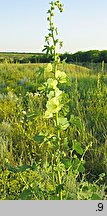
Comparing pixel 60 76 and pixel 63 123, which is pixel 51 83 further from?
pixel 63 123

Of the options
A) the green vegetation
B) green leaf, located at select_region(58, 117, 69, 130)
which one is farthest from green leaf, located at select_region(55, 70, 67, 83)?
green leaf, located at select_region(58, 117, 69, 130)

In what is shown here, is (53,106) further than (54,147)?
No

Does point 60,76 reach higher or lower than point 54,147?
higher

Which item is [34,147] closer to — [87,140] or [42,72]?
[87,140]

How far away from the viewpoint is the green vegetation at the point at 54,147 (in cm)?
190

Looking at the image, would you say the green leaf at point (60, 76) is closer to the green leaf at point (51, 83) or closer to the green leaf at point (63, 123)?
the green leaf at point (51, 83)

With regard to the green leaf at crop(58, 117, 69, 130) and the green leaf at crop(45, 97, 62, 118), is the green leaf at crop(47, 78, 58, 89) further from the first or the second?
the green leaf at crop(58, 117, 69, 130)

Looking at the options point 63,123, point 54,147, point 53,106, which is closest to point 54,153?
point 54,147

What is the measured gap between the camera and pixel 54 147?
1992 mm

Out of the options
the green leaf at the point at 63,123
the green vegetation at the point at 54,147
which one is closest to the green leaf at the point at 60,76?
the green vegetation at the point at 54,147

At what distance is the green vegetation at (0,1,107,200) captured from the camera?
1.90m

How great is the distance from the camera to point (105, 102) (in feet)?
15.1

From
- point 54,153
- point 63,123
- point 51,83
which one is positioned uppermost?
point 51,83

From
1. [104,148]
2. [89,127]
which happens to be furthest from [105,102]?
[104,148]
